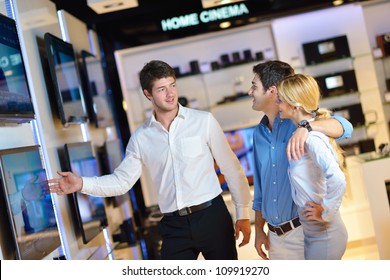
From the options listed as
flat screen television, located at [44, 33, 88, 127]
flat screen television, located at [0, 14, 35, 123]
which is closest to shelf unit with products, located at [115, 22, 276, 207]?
flat screen television, located at [44, 33, 88, 127]

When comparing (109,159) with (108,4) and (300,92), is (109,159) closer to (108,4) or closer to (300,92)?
(108,4)

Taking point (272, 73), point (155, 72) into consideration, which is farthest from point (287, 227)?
point (155, 72)

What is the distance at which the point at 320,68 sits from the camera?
7.54 m

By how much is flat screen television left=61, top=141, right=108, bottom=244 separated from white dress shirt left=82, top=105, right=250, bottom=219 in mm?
952

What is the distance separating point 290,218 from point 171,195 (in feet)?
2.66

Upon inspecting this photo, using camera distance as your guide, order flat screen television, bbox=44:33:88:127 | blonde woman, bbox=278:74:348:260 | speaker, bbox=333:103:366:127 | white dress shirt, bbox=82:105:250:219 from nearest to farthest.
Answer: blonde woman, bbox=278:74:348:260, white dress shirt, bbox=82:105:250:219, flat screen television, bbox=44:33:88:127, speaker, bbox=333:103:366:127

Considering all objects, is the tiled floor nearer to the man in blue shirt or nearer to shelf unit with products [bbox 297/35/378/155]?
shelf unit with products [bbox 297/35/378/155]

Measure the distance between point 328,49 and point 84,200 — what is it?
395cm

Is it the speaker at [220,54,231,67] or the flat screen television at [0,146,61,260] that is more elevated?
the speaker at [220,54,231,67]

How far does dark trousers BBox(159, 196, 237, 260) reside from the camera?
3549 mm

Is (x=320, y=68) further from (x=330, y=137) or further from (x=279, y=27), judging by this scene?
(x=330, y=137)

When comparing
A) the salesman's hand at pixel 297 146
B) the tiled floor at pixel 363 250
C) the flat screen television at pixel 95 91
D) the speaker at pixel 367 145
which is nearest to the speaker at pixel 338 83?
the speaker at pixel 367 145

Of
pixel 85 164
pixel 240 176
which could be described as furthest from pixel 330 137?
pixel 85 164

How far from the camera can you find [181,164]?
11.8ft
